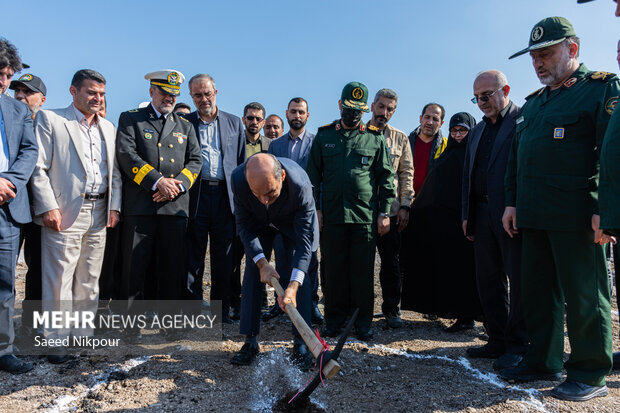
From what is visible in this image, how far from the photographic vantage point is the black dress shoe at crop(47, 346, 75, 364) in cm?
340

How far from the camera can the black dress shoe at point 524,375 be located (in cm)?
321

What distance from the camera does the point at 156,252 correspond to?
4.14 metres

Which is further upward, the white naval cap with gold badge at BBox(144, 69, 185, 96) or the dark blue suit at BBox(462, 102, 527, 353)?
the white naval cap with gold badge at BBox(144, 69, 185, 96)

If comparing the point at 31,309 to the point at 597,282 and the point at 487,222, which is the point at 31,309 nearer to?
the point at 487,222

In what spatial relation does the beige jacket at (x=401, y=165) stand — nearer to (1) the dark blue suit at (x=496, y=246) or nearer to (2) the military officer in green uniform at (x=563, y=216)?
(1) the dark blue suit at (x=496, y=246)

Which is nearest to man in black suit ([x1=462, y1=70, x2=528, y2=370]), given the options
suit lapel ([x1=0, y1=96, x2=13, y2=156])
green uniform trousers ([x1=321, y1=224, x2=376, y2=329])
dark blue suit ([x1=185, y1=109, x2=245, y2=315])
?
green uniform trousers ([x1=321, y1=224, x2=376, y2=329])

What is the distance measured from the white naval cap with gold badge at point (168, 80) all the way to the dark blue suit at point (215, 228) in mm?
521

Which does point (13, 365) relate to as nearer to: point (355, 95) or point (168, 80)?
point (168, 80)

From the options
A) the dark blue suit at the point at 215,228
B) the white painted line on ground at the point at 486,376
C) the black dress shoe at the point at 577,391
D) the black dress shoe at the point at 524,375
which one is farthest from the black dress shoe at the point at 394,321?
the black dress shoe at the point at 577,391

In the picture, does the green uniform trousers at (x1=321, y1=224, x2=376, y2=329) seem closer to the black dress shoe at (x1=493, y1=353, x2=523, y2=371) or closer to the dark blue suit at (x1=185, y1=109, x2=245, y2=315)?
the dark blue suit at (x1=185, y1=109, x2=245, y2=315)

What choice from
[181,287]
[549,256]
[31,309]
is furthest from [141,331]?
[549,256]

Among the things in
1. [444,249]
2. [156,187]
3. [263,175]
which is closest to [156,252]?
[156,187]

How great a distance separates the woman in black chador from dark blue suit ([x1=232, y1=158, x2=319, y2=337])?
5.82ft

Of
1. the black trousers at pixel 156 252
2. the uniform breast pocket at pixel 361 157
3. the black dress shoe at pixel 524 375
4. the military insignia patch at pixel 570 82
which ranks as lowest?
the black dress shoe at pixel 524 375
